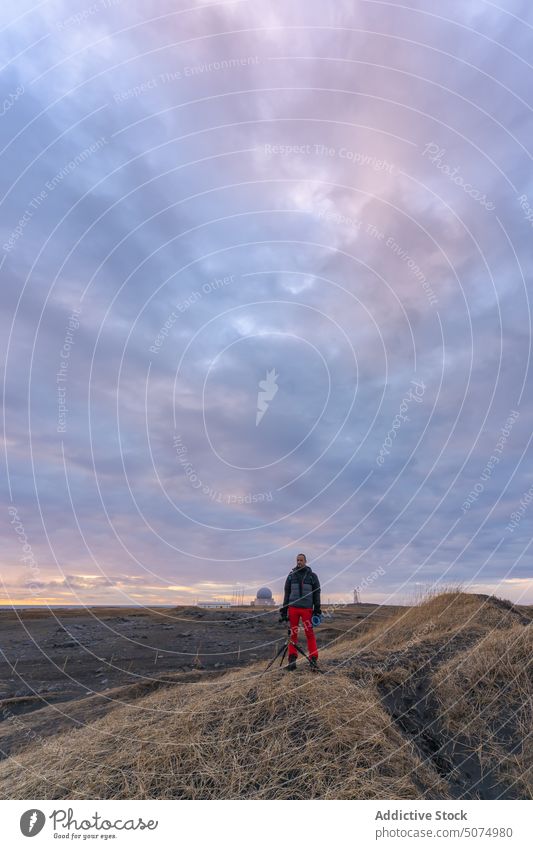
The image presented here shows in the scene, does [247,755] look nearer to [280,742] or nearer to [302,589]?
[280,742]

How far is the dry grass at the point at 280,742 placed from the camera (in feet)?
29.8

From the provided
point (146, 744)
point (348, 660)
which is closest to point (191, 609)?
point (348, 660)

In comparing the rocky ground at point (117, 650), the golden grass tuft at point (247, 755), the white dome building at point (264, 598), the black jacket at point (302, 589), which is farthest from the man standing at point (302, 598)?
the white dome building at point (264, 598)

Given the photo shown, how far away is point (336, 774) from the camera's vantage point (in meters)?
9.06

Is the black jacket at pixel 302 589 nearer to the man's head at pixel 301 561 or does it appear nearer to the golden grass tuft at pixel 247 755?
the man's head at pixel 301 561

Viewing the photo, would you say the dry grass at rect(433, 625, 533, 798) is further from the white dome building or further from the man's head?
the white dome building
